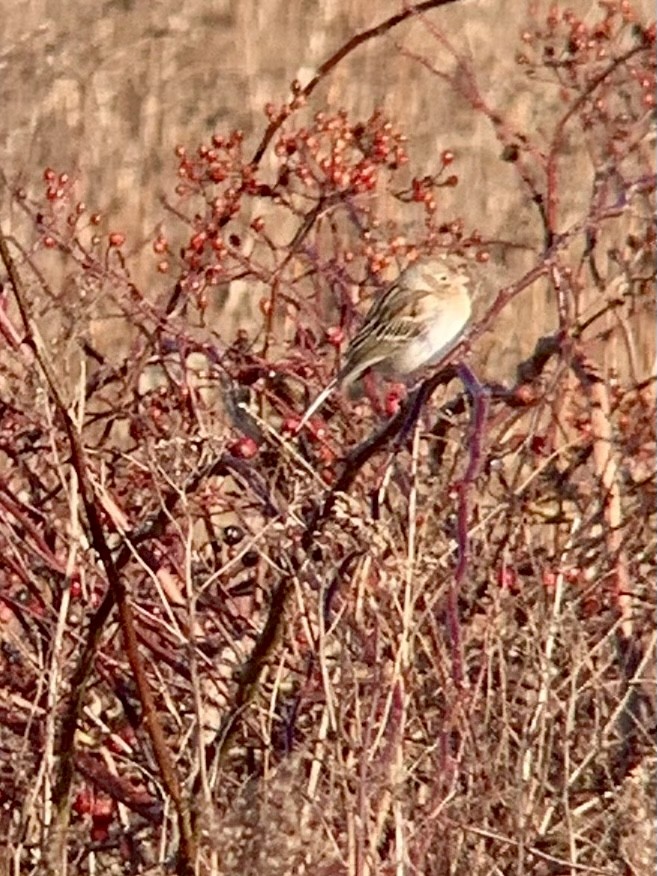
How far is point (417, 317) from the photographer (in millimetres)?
5465

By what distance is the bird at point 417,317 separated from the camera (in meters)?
5.12

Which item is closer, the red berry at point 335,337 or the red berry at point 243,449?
the red berry at point 243,449

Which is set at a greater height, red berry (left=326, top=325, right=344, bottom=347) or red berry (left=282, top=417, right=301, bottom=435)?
red berry (left=326, top=325, right=344, bottom=347)

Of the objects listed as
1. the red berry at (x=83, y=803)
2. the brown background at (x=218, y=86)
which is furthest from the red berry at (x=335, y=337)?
the brown background at (x=218, y=86)

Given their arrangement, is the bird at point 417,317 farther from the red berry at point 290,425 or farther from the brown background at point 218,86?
the brown background at point 218,86

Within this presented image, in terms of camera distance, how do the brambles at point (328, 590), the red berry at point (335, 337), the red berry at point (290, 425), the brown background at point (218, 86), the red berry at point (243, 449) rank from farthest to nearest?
the brown background at point (218, 86), the red berry at point (335, 337), the red berry at point (290, 425), the red berry at point (243, 449), the brambles at point (328, 590)

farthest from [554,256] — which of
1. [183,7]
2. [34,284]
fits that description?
[183,7]

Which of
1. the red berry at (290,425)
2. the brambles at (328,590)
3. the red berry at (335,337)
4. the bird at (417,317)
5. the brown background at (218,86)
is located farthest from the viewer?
the brown background at (218,86)

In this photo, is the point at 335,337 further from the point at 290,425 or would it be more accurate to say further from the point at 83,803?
the point at 83,803

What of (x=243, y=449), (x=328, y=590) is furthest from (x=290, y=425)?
(x=328, y=590)

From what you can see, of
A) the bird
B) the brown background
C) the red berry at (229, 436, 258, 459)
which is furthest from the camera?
the brown background

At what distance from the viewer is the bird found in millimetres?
5121

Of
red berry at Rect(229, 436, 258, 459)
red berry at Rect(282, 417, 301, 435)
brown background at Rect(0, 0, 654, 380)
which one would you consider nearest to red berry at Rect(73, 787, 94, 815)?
red berry at Rect(229, 436, 258, 459)

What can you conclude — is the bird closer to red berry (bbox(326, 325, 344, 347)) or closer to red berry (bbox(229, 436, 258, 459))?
red berry (bbox(326, 325, 344, 347))
